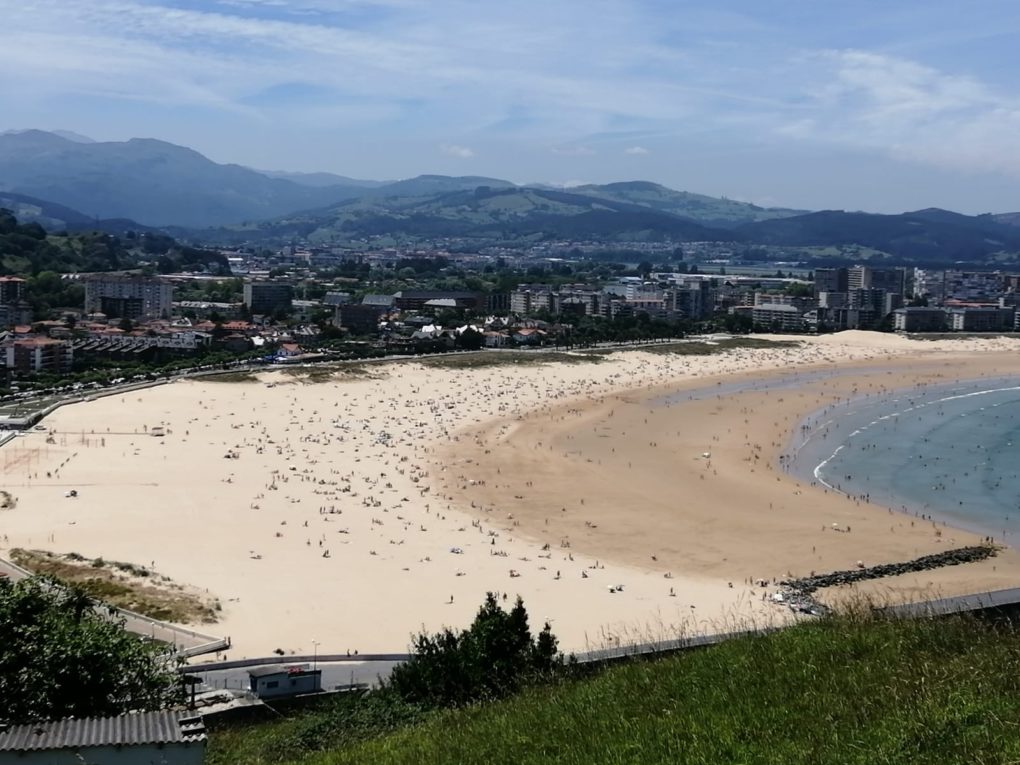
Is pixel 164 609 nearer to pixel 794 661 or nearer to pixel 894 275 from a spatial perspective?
pixel 794 661

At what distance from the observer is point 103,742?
5.57 meters

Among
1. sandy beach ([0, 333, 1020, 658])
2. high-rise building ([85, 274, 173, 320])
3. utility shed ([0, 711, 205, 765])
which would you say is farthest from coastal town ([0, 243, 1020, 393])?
utility shed ([0, 711, 205, 765])

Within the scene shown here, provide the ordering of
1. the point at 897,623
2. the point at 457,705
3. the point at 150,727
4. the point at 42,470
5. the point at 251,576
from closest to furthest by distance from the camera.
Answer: the point at 150,727
the point at 897,623
the point at 457,705
the point at 251,576
the point at 42,470

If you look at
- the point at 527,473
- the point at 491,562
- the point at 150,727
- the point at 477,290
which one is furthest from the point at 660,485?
the point at 477,290

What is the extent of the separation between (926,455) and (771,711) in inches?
985

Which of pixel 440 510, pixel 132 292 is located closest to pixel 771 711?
pixel 440 510

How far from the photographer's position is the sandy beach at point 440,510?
15820 mm

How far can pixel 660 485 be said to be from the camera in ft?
80.8

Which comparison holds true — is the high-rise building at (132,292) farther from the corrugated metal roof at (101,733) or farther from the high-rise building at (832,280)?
the corrugated metal roof at (101,733)

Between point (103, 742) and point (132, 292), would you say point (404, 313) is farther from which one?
point (103, 742)

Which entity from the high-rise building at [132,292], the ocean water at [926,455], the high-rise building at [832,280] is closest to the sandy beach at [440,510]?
the ocean water at [926,455]

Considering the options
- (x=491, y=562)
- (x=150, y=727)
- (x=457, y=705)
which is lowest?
(x=491, y=562)

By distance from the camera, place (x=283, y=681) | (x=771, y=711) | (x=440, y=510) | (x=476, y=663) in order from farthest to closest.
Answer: (x=440, y=510)
(x=283, y=681)
(x=476, y=663)
(x=771, y=711)

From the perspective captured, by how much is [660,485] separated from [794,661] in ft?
59.4
